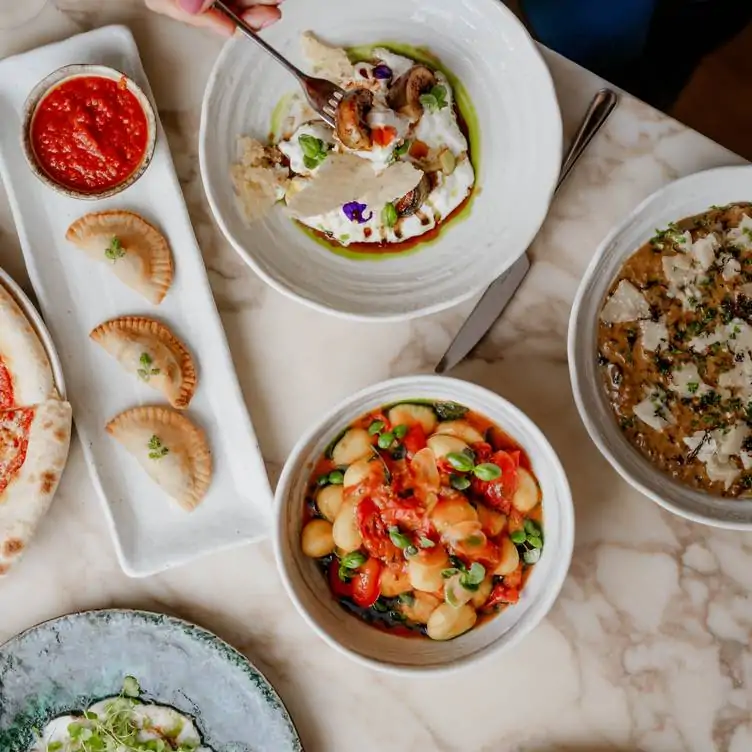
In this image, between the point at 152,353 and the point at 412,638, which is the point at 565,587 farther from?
the point at 152,353

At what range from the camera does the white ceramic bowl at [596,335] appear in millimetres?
2268

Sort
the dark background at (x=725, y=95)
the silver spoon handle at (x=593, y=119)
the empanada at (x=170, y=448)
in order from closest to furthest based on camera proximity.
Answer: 1. the silver spoon handle at (x=593, y=119)
2. the empanada at (x=170, y=448)
3. the dark background at (x=725, y=95)

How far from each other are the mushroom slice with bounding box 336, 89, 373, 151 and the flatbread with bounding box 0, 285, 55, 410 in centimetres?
98

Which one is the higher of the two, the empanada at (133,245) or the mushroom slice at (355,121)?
the mushroom slice at (355,121)

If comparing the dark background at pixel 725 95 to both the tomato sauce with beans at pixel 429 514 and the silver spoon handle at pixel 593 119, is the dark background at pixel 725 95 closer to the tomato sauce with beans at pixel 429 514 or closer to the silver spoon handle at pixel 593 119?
the silver spoon handle at pixel 593 119

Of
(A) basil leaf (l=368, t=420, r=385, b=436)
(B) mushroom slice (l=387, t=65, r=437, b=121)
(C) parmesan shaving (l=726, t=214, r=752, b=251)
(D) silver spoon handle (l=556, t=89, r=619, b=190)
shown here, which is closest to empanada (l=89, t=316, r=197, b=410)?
(A) basil leaf (l=368, t=420, r=385, b=436)

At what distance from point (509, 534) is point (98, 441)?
1.14m

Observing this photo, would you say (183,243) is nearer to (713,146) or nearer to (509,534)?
(509,534)

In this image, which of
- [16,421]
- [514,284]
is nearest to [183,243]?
[16,421]

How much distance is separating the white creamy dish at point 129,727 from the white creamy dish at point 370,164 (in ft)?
4.64

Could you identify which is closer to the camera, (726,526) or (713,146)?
(726,526)

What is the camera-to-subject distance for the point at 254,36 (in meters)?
2.25

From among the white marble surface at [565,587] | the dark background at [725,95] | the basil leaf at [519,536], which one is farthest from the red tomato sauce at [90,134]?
the dark background at [725,95]

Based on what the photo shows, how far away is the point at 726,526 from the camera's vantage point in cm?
229
